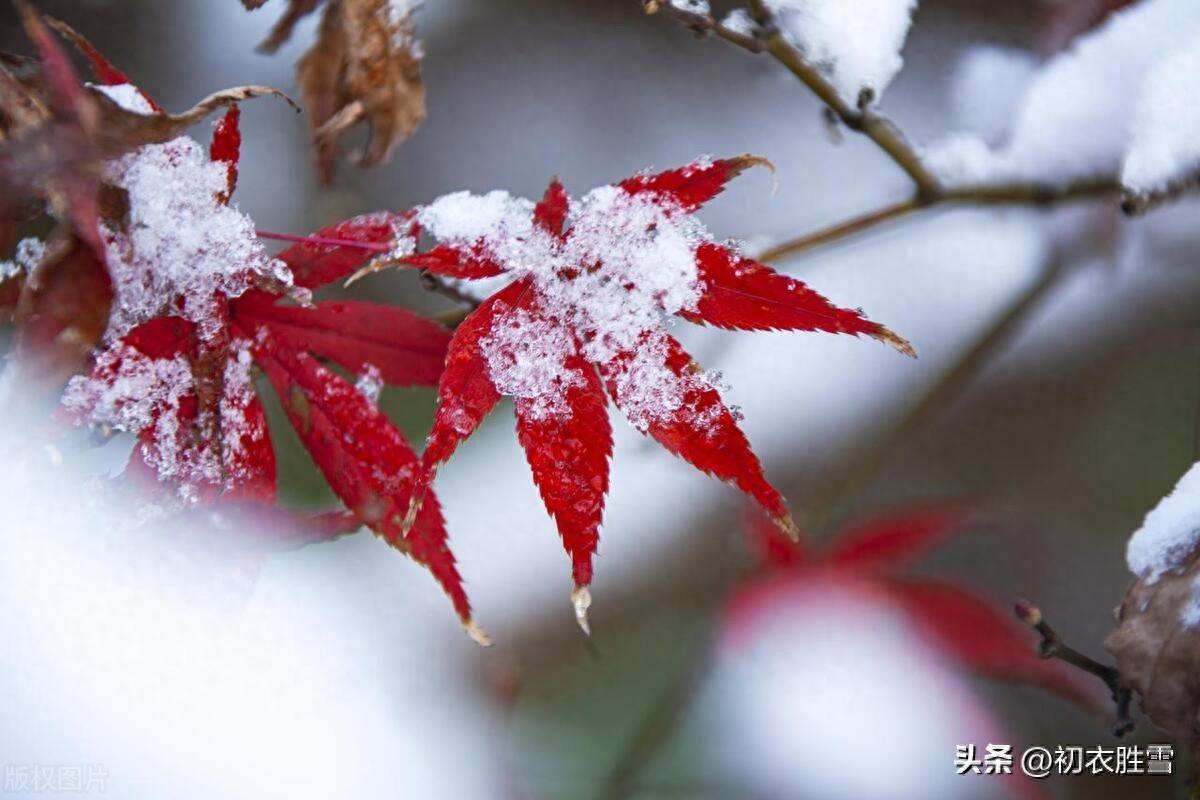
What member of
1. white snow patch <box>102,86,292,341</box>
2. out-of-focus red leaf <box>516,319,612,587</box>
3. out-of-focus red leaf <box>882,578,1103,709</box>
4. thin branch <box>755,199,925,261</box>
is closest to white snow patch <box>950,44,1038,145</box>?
thin branch <box>755,199,925,261</box>

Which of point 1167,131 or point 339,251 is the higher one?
point 1167,131

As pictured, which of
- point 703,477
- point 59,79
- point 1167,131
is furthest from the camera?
point 703,477

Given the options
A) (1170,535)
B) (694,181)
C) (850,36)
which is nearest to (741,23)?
(850,36)

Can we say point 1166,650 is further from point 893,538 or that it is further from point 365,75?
point 365,75

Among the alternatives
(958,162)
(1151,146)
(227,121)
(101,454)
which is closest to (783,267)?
(958,162)

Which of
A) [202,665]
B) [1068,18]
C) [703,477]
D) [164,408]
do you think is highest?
[1068,18]

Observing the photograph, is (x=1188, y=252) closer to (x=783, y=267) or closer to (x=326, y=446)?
(x=783, y=267)

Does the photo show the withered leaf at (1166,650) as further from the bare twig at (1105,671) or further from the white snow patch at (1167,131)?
the white snow patch at (1167,131)
